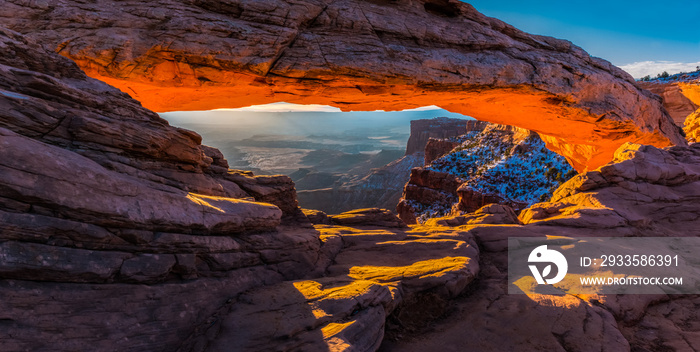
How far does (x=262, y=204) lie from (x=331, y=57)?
23.7ft

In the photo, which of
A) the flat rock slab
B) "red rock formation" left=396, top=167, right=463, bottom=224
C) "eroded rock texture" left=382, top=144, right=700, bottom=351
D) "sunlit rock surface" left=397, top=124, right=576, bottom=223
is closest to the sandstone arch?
"eroded rock texture" left=382, top=144, right=700, bottom=351

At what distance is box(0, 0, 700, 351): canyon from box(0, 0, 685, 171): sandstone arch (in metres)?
0.08

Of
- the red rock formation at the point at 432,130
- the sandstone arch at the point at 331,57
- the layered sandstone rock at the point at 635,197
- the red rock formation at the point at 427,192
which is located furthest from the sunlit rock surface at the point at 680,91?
the red rock formation at the point at 432,130

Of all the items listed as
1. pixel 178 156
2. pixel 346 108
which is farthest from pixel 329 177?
pixel 178 156

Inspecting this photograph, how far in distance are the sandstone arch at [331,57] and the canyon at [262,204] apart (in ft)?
0.28

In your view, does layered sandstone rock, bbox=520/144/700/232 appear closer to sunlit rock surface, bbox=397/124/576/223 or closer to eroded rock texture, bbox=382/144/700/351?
eroded rock texture, bbox=382/144/700/351

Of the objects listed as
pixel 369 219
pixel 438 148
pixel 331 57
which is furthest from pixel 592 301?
pixel 438 148

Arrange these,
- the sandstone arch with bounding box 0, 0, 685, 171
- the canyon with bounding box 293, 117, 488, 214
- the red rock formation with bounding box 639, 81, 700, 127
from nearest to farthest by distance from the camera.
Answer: the sandstone arch with bounding box 0, 0, 685, 171 → the red rock formation with bounding box 639, 81, 700, 127 → the canyon with bounding box 293, 117, 488, 214

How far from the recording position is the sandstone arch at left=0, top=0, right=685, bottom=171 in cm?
1164

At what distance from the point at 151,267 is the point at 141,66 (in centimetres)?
933

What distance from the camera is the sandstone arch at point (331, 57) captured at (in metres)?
11.6

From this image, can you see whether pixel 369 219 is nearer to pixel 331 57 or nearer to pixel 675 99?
pixel 331 57

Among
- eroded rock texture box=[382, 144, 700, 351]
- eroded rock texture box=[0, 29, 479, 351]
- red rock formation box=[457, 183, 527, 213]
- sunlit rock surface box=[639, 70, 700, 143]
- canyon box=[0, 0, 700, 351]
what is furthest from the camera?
sunlit rock surface box=[639, 70, 700, 143]

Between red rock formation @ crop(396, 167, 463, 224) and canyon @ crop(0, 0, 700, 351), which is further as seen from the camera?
red rock formation @ crop(396, 167, 463, 224)
